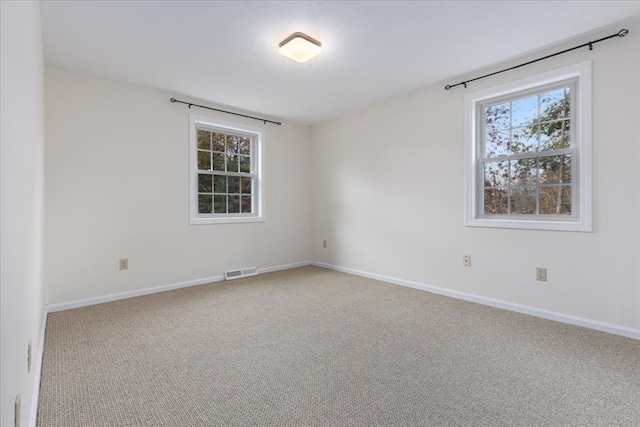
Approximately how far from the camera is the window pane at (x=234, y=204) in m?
4.41

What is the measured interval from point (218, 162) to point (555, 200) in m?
3.91

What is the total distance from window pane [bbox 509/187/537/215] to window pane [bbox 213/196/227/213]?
352cm

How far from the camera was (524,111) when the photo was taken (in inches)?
119

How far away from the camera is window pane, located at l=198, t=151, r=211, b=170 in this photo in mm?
4074

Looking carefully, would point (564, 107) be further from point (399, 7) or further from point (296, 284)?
point (296, 284)

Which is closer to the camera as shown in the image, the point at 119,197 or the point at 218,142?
the point at 119,197

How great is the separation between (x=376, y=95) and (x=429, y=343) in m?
2.94

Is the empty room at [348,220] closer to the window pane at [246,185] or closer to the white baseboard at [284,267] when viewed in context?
the window pane at [246,185]

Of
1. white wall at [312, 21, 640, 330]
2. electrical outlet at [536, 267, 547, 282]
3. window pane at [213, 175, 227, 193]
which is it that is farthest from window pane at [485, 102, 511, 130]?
window pane at [213, 175, 227, 193]

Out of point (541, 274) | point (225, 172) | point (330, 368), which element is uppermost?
point (225, 172)

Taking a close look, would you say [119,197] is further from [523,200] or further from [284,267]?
[523,200]

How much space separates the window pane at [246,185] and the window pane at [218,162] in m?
0.36

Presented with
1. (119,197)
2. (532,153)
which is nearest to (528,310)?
(532,153)

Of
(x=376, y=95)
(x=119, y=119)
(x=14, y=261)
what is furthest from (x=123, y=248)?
(x=376, y=95)
